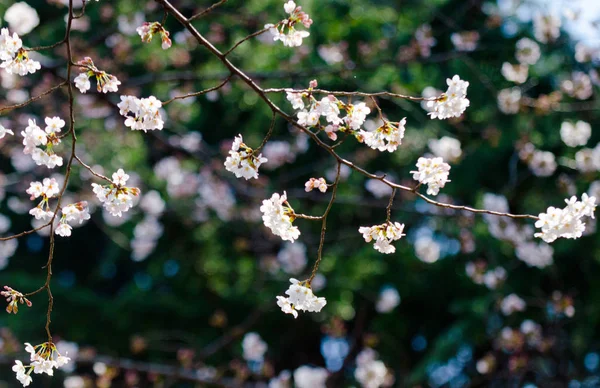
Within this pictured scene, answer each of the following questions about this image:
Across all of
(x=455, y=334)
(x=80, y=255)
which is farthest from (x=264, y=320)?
(x=80, y=255)

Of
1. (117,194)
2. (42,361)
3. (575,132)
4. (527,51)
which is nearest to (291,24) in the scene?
(117,194)

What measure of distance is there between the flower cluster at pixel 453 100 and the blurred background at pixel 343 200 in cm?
175

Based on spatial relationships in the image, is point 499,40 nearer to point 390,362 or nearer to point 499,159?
point 499,159

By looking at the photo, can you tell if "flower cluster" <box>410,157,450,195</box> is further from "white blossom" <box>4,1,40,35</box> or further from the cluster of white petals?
the cluster of white petals

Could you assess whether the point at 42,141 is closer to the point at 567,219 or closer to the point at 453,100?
the point at 453,100

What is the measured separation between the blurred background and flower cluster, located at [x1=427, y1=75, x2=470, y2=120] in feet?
5.73

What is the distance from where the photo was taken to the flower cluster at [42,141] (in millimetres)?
1436

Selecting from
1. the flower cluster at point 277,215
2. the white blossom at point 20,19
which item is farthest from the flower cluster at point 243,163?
the white blossom at point 20,19

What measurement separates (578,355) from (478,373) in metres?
1.08

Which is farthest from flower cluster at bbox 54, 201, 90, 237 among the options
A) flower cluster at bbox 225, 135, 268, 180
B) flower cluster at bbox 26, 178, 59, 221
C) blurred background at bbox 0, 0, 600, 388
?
blurred background at bbox 0, 0, 600, 388

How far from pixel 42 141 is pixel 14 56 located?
7.4 inches

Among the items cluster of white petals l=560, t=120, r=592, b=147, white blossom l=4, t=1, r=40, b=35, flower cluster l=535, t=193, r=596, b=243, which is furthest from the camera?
cluster of white petals l=560, t=120, r=592, b=147

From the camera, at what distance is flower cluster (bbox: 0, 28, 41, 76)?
4.59ft

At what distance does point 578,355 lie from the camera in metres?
4.41
